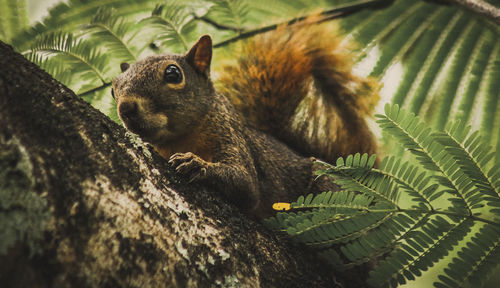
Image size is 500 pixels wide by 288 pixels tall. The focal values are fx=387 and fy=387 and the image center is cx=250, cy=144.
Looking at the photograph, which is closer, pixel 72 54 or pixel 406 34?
pixel 72 54

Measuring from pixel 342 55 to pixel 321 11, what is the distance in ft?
0.94

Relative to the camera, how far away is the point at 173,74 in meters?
1.65

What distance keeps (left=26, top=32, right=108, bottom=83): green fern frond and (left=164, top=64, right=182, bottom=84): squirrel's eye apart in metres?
0.32

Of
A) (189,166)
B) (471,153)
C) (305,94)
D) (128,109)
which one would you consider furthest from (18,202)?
(305,94)

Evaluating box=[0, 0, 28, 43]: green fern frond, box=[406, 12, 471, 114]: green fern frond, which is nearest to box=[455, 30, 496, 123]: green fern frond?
box=[406, 12, 471, 114]: green fern frond

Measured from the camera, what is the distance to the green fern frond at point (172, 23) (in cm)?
174

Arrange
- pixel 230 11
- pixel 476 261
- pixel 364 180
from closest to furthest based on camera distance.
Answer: pixel 476 261 → pixel 364 180 → pixel 230 11

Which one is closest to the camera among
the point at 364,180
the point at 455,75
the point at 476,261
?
the point at 476,261

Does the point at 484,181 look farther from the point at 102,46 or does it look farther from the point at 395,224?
the point at 102,46

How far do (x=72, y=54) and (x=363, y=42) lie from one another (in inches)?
54.7

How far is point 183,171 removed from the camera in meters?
1.17

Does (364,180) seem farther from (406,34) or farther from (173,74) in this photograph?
(406,34)

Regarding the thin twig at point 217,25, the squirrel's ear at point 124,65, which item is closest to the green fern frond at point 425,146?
the thin twig at point 217,25

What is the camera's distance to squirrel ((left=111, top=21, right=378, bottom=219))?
154cm
